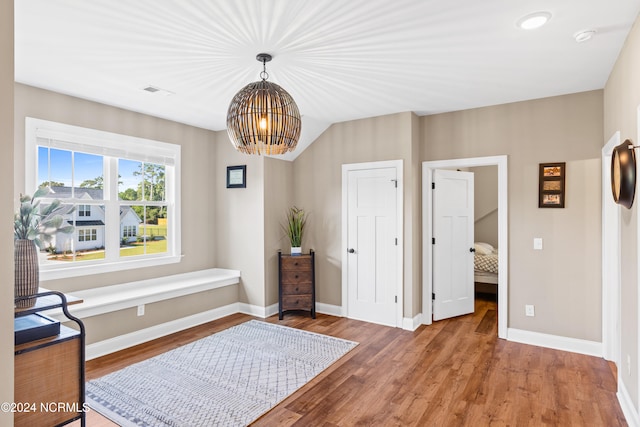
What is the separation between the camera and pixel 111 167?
405 cm

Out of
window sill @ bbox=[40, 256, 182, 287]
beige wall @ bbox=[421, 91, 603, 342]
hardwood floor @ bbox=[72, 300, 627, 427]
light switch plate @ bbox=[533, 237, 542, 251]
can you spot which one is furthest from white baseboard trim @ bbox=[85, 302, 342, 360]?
light switch plate @ bbox=[533, 237, 542, 251]

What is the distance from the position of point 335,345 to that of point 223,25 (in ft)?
10.00

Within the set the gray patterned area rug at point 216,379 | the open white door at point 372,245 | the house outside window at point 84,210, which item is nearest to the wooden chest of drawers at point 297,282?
the open white door at point 372,245

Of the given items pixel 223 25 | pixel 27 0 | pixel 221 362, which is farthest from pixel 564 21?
pixel 221 362

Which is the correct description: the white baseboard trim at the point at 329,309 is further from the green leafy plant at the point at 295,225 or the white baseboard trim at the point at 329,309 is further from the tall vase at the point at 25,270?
the tall vase at the point at 25,270

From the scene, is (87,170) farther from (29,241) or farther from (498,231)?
(498,231)

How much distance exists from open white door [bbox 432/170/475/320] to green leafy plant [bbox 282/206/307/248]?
68.6 inches

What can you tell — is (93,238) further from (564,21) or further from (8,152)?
(564,21)

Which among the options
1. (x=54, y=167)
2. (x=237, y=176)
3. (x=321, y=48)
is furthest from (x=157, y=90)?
(x=321, y=48)

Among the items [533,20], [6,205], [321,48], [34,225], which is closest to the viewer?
[6,205]

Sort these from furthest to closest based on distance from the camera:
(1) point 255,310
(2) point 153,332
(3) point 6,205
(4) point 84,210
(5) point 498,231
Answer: (1) point 255,310 → (5) point 498,231 → (2) point 153,332 → (4) point 84,210 → (3) point 6,205

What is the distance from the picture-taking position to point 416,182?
4.41 meters

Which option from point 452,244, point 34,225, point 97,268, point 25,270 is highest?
point 34,225

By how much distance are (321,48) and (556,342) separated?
11.9ft
